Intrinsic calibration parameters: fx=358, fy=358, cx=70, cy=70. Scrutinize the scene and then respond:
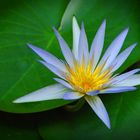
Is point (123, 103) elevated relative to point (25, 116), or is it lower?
lower

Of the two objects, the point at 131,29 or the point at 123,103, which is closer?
the point at 123,103

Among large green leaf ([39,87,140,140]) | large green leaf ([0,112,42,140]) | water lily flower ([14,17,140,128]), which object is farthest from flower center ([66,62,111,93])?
large green leaf ([0,112,42,140])

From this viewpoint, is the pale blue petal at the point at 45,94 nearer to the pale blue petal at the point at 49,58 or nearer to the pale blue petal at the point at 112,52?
the pale blue petal at the point at 49,58

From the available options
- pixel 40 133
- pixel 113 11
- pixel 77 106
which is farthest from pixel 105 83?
pixel 113 11

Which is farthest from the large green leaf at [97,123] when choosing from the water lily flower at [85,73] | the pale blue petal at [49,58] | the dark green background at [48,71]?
the pale blue petal at [49,58]

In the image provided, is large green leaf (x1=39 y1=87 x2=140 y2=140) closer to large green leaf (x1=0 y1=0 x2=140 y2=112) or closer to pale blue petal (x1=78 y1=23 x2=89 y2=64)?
large green leaf (x1=0 y1=0 x2=140 y2=112)

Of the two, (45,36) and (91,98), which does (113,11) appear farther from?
(91,98)

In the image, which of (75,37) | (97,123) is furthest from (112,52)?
(97,123)
